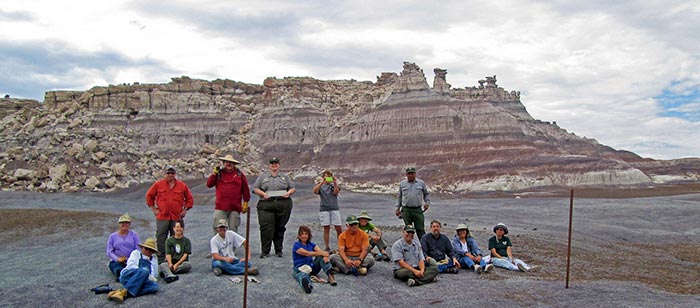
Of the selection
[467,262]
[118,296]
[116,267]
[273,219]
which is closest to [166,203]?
[116,267]

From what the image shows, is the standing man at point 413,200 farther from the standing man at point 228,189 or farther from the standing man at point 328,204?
the standing man at point 228,189

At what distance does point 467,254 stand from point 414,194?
65.7 inches

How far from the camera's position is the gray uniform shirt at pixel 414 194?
37.7 ft

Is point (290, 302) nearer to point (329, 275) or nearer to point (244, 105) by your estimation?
point (329, 275)

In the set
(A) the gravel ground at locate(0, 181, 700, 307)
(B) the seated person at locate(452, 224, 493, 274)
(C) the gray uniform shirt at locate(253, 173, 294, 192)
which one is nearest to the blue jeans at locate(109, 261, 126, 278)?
(A) the gravel ground at locate(0, 181, 700, 307)

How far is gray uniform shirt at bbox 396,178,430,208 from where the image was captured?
37.7 feet

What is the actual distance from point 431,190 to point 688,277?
35872 mm

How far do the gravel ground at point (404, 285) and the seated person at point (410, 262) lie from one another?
20 centimetres

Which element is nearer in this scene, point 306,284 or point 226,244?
point 306,284

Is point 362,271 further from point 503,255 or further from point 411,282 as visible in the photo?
point 503,255

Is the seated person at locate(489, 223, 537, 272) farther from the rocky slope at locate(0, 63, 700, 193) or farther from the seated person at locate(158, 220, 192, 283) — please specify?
the rocky slope at locate(0, 63, 700, 193)

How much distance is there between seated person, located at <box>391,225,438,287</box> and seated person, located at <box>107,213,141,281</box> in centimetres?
456

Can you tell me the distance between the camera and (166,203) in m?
10.3

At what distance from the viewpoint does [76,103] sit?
201 feet
